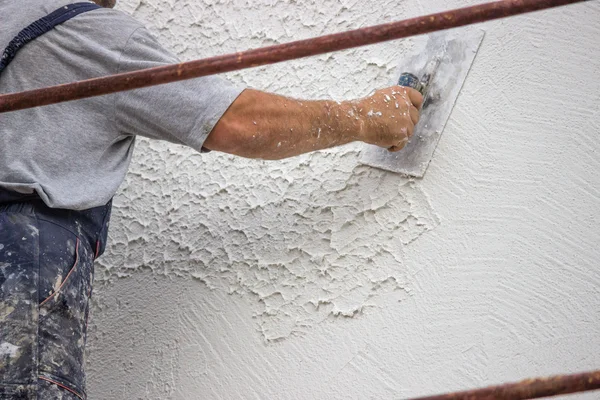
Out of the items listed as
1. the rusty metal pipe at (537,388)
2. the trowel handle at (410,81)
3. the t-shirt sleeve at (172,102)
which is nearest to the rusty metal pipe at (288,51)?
the t-shirt sleeve at (172,102)

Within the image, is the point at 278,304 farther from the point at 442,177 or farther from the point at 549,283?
the point at 549,283

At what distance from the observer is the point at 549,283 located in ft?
4.33

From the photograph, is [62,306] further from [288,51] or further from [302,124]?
[288,51]

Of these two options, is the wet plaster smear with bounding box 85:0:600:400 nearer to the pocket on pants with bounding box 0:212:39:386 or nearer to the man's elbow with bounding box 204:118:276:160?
the man's elbow with bounding box 204:118:276:160

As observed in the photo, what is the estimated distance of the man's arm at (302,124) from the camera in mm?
1247

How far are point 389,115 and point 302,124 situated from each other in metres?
0.16

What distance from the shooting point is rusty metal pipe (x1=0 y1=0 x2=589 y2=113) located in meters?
0.89

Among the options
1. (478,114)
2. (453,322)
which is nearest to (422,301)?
(453,322)

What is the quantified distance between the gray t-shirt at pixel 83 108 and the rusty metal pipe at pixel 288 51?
26 centimetres

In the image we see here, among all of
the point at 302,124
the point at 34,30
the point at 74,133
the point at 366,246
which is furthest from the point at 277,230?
the point at 34,30

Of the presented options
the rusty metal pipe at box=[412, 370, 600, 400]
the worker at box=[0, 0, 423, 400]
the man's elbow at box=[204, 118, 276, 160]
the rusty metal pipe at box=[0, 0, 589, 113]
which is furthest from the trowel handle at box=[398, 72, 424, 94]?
the rusty metal pipe at box=[412, 370, 600, 400]

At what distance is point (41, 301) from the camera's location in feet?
3.96

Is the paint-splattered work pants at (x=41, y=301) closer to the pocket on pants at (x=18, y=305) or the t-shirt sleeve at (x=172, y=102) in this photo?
the pocket on pants at (x=18, y=305)

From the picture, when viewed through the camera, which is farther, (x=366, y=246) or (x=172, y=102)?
(x=366, y=246)
